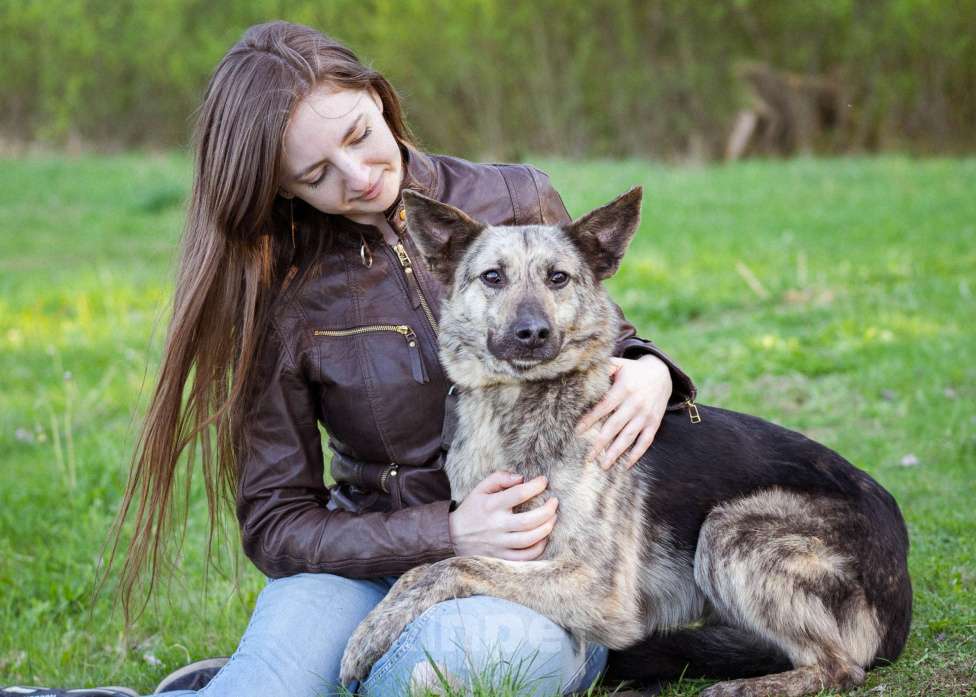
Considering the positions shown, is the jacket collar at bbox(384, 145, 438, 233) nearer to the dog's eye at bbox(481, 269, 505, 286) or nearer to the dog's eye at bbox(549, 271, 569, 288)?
the dog's eye at bbox(481, 269, 505, 286)

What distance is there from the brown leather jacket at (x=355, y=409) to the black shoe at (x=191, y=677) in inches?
15.5

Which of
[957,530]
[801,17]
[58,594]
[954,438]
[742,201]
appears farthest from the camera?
[801,17]

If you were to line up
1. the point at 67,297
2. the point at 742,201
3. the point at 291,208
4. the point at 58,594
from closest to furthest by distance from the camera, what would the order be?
the point at 291,208 < the point at 58,594 < the point at 67,297 < the point at 742,201

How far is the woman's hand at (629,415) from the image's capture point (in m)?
3.01

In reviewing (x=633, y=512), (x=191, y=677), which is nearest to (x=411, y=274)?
(x=633, y=512)

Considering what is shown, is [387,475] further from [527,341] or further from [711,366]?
[711,366]

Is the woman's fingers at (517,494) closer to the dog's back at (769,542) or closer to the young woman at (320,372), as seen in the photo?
the young woman at (320,372)

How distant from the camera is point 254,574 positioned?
426cm

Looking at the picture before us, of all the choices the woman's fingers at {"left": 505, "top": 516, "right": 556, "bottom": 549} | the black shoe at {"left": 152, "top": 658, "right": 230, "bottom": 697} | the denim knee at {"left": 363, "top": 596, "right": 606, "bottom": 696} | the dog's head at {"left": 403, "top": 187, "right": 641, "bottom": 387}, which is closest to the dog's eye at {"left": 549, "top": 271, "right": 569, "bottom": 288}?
the dog's head at {"left": 403, "top": 187, "right": 641, "bottom": 387}

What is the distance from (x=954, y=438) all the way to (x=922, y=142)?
662 inches

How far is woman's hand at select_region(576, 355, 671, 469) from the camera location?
3.01 m

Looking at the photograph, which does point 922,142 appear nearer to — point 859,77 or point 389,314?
point 859,77

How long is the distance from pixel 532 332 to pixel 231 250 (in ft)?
3.12

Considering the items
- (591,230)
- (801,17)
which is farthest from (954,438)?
(801,17)
